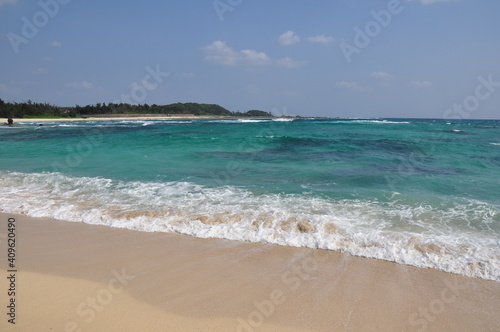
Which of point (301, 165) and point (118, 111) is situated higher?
point (118, 111)

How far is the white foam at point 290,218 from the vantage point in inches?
186

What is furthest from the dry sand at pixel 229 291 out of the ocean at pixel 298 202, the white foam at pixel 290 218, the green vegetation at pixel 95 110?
the green vegetation at pixel 95 110

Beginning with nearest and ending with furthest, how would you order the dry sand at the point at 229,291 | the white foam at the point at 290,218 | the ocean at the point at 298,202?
1. the dry sand at the point at 229,291
2. the white foam at the point at 290,218
3. the ocean at the point at 298,202

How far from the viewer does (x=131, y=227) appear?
5.81 meters

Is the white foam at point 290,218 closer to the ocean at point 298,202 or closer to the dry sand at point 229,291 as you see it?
the ocean at point 298,202

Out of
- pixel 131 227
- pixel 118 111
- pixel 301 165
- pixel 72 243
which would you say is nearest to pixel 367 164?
pixel 301 165

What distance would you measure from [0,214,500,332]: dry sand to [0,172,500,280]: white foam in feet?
1.27

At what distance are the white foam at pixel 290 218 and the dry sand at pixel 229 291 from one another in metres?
0.39

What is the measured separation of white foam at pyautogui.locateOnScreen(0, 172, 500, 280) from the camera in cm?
→ 472

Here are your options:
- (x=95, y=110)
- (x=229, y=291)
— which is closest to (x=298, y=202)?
(x=229, y=291)

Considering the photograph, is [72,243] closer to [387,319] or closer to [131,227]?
[131,227]

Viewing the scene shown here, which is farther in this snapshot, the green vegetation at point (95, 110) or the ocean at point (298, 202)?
the green vegetation at point (95, 110)

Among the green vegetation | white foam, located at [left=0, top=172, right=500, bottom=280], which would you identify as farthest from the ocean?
the green vegetation

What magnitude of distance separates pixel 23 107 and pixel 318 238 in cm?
8740
